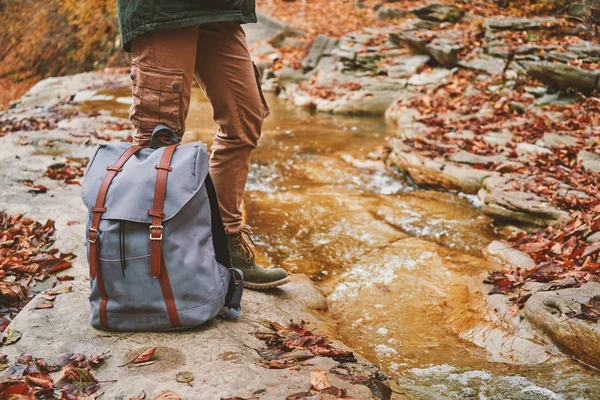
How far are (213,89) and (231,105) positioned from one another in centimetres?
12

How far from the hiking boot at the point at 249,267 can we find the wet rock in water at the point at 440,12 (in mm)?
10395

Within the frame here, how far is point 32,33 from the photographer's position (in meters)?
14.5

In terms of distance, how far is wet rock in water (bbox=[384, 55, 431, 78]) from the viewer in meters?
10.4

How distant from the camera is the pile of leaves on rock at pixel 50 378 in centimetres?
167

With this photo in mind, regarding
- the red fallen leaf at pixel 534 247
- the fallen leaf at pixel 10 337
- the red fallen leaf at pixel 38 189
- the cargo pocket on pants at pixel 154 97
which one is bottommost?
the red fallen leaf at pixel 534 247

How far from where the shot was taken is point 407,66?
414 inches

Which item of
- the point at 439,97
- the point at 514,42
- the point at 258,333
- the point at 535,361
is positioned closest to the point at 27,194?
the point at 258,333

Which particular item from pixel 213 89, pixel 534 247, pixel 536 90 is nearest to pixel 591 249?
pixel 534 247

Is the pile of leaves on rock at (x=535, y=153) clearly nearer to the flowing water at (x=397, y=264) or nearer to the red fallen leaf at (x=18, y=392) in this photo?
the flowing water at (x=397, y=264)

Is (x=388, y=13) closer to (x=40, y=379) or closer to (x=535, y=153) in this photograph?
(x=535, y=153)

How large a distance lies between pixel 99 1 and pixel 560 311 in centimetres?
1755

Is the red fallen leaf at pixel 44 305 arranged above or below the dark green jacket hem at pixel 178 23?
below

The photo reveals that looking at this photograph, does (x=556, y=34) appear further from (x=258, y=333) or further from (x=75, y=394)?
(x=75, y=394)

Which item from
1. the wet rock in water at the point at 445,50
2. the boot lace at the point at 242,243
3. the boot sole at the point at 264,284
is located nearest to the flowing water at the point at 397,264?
the boot sole at the point at 264,284
